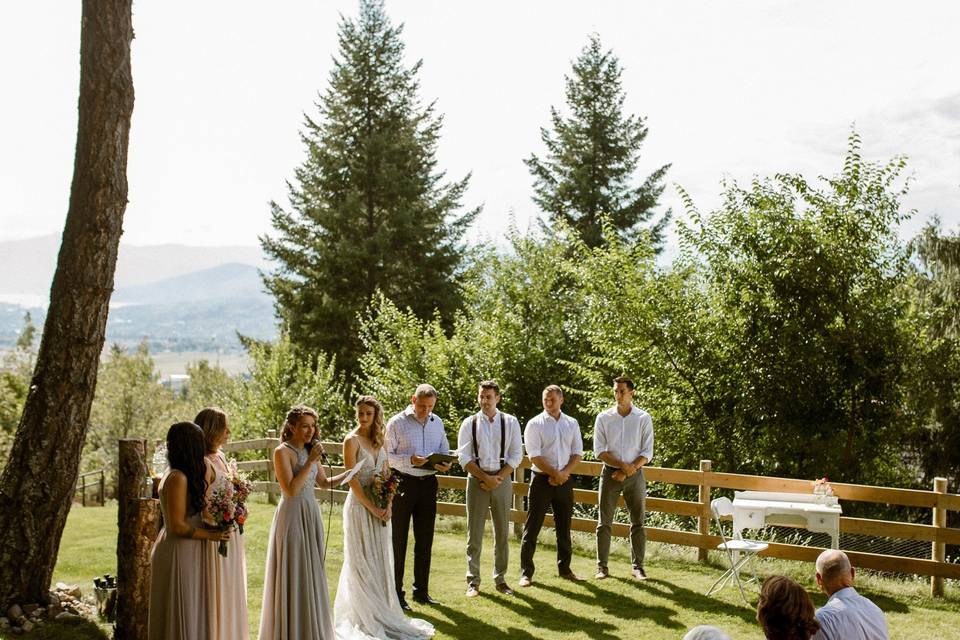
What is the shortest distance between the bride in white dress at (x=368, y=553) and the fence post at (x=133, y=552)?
1458 millimetres

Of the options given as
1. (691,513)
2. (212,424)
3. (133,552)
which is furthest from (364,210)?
(212,424)

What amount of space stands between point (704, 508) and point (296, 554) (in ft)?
17.1

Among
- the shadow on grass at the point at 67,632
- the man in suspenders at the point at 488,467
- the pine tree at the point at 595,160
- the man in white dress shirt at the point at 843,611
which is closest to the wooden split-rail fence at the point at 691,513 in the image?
the shadow on grass at the point at 67,632

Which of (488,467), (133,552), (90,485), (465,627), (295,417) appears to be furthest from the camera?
(90,485)

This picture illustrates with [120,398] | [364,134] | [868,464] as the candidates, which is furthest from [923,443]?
[120,398]

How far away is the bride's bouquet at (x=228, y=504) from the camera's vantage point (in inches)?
205

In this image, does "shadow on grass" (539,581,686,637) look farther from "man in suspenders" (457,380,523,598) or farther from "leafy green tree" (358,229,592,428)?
"leafy green tree" (358,229,592,428)

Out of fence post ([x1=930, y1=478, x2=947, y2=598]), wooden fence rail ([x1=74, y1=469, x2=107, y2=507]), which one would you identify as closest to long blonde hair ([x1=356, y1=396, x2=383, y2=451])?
fence post ([x1=930, y1=478, x2=947, y2=598])

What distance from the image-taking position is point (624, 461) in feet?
29.0

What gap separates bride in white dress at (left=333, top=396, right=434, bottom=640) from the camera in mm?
6852

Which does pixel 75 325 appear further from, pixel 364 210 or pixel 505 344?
pixel 364 210

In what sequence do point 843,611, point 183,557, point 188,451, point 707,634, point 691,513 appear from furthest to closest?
point 691,513
point 183,557
point 188,451
point 843,611
point 707,634

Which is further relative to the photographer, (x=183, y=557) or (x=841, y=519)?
(x=841, y=519)

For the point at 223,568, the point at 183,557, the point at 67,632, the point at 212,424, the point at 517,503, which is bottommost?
the point at 67,632
